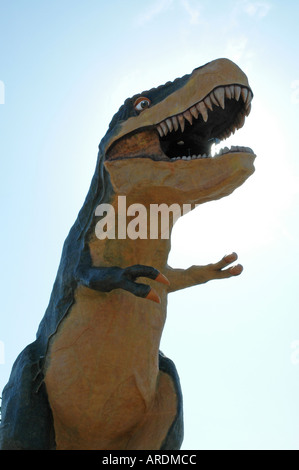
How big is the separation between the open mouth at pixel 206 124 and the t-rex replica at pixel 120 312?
0.04 feet

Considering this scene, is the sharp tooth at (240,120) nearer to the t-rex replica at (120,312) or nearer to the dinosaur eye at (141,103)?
the t-rex replica at (120,312)

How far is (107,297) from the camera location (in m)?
5.73

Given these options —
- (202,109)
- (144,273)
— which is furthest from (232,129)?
(144,273)

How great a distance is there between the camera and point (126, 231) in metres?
5.86

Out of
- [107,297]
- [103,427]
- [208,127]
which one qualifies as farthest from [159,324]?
[208,127]

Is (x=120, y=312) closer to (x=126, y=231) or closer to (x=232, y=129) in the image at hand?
(x=126, y=231)

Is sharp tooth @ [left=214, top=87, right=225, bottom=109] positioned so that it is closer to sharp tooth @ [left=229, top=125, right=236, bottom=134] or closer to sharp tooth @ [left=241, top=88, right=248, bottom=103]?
sharp tooth @ [left=241, top=88, right=248, bottom=103]

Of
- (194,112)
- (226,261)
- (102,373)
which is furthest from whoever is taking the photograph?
(226,261)

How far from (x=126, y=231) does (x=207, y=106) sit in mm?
1140

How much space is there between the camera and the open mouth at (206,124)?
18.7 feet

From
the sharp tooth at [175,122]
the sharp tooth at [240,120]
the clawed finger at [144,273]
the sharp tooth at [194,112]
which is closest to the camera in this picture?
the clawed finger at [144,273]

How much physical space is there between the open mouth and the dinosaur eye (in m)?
0.28

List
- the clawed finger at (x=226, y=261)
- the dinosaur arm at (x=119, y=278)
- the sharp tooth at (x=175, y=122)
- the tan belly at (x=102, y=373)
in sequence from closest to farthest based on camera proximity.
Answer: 1. the dinosaur arm at (x=119, y=278)
2. the tan belly at (x=102, y=373)
3. the sharp tooth at (x=175, y=122)
4. the clawed finger at (x=226, y=261)

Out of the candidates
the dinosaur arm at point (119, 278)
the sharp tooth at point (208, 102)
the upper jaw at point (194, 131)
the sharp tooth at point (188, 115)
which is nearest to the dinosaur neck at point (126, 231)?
the dinosaur arm at point (119, 278)
